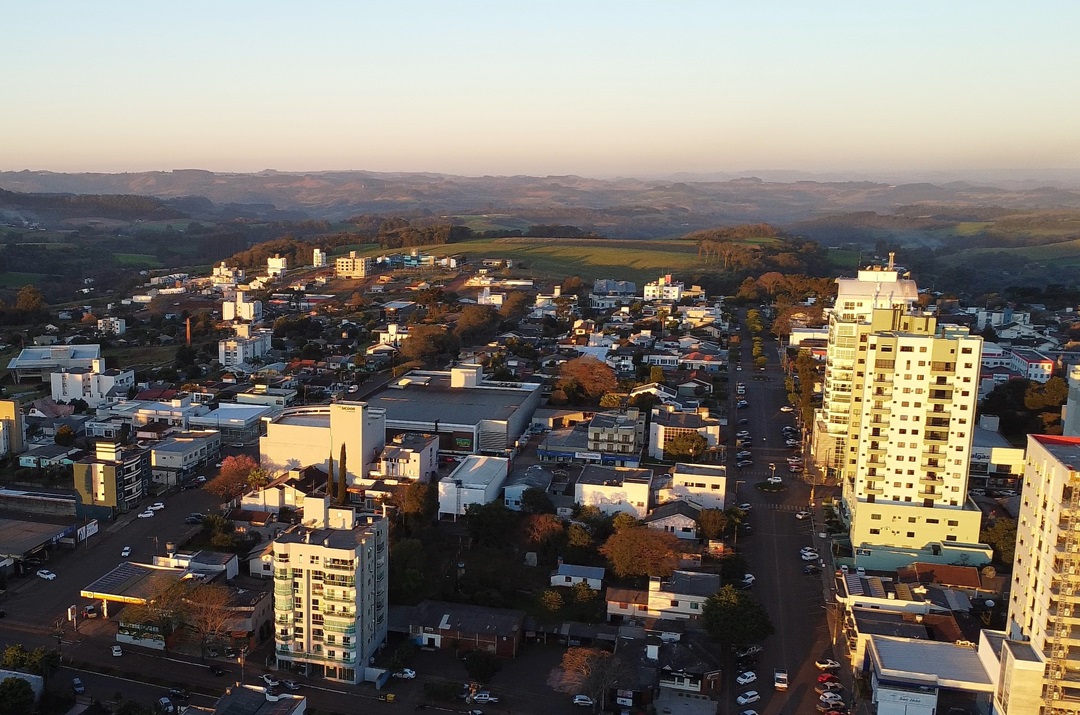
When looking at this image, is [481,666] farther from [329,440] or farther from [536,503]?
[329,440]

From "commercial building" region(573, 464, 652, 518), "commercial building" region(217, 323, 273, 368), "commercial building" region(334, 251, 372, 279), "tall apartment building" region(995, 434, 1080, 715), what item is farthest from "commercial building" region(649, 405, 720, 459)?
"commercial building" region(334, 251, 372, 279)

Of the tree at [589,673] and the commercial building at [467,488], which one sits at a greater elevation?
the commercial building at [467,488]

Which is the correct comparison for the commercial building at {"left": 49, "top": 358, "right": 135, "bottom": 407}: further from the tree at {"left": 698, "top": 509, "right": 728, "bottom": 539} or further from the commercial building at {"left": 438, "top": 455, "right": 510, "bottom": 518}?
the tree at {"left": 698, "top": 509, "right": 728, "bottom": 539}

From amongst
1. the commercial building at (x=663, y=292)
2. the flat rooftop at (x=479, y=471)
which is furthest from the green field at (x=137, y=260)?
the flat rooftop at (x=479, y=471)

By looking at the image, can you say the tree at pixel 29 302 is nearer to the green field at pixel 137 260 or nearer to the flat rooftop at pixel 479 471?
the green field at pixel 137 260

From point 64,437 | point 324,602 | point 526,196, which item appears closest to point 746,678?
point 324,602

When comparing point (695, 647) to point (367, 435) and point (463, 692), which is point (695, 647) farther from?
point (367, 435)

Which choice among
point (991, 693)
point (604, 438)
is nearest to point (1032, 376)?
point (604, 438)

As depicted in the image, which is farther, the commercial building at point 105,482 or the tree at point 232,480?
the tree at point 232,480
